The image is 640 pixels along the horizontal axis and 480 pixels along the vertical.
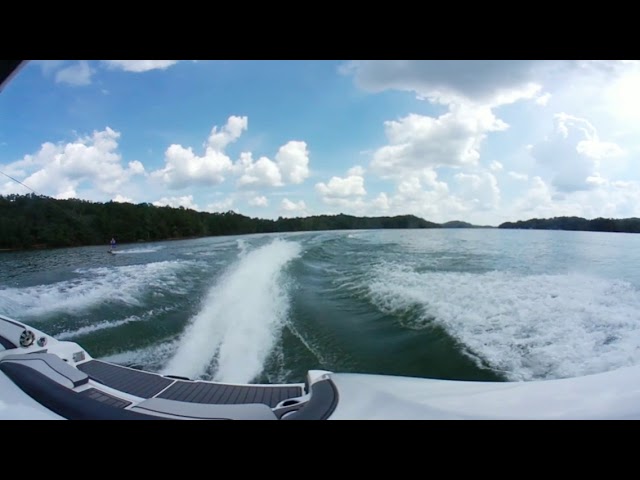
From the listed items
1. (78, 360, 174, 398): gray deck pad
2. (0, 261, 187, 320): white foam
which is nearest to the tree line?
(0, 261, 187, 320): white foam

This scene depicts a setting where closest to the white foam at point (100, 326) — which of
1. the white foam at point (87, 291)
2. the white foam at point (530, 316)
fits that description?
the white foam at point (87, 291)

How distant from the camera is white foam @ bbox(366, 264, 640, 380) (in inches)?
119

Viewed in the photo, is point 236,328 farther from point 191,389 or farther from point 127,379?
point 191,389

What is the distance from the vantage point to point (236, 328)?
4590 millimetres

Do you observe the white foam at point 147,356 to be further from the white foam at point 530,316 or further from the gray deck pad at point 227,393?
the white foam at point 530,316

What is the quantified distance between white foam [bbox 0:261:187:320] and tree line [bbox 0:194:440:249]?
212 centimetres

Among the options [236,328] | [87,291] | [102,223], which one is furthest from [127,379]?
[102,223]

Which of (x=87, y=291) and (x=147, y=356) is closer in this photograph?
(x=147, y=356)

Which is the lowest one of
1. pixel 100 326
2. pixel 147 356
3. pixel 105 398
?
pixel 147 356

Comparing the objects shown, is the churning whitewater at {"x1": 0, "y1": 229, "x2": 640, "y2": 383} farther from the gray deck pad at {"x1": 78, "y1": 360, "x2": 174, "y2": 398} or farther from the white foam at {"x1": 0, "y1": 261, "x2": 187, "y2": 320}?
the gray deck pad at {"x1": 78, "y1": 360, "x2": 174, "y2": 398}

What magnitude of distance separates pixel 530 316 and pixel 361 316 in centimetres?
234
